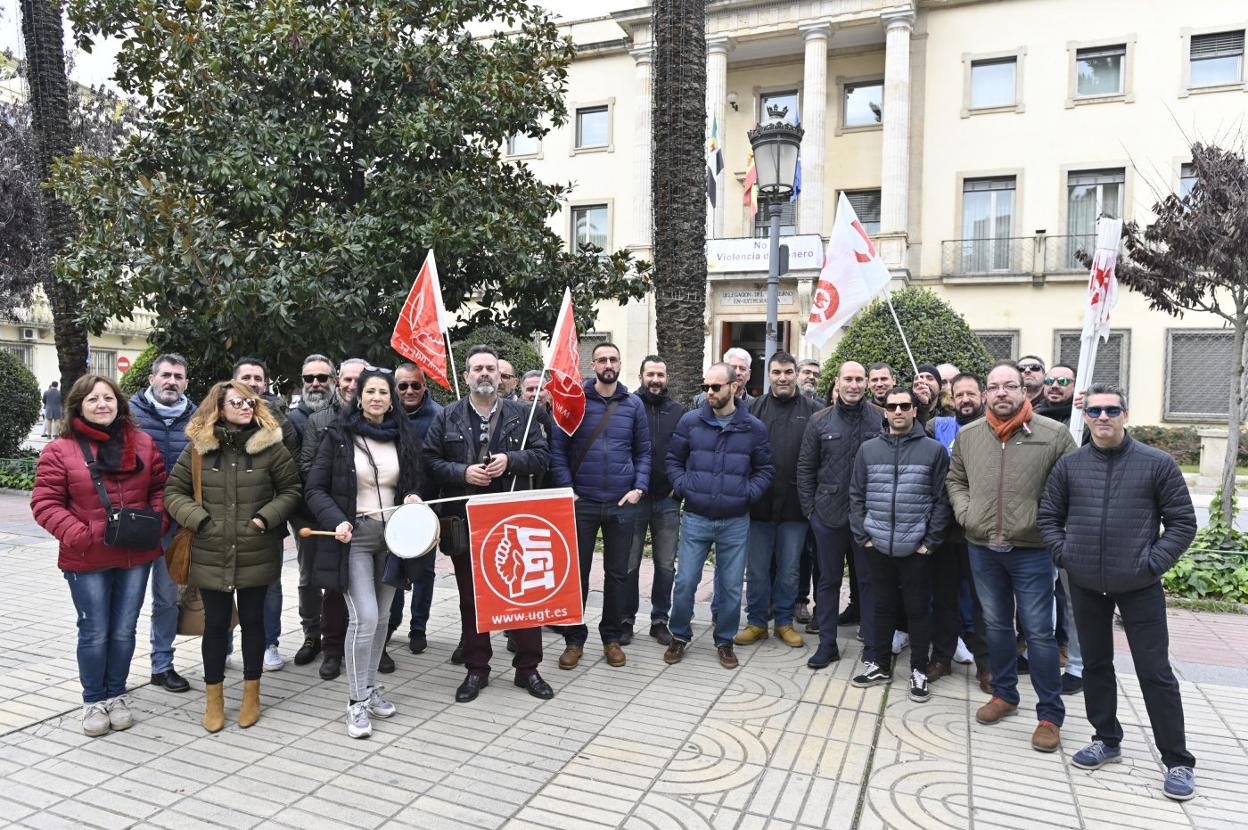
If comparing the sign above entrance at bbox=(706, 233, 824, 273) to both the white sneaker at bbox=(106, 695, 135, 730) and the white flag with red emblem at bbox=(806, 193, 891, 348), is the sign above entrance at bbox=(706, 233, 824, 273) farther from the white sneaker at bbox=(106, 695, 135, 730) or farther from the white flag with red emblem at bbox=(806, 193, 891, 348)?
the white sneaker at bbox=(106, 695, 135, 730)

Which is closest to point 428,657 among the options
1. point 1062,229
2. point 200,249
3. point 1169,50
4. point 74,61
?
point 200,249

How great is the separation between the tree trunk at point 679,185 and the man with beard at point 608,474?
12.0ft

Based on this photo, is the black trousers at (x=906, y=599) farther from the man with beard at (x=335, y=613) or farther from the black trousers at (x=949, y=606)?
the man with beard at (x=335, y=613)

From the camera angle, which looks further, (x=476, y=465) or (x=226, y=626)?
(x=476, y=465)

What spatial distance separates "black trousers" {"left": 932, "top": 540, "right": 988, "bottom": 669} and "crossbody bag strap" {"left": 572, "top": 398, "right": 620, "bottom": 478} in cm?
225

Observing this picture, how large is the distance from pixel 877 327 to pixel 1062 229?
17914 millimetres

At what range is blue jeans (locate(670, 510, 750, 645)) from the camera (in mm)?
5695

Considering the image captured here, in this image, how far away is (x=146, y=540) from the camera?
431 centimetres

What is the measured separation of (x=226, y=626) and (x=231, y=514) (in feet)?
2.03

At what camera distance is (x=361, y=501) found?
4.54 meters

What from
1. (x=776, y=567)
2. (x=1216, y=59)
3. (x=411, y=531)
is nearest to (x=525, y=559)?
(x=411, y=531)

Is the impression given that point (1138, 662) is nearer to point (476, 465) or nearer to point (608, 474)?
point (608, 474)

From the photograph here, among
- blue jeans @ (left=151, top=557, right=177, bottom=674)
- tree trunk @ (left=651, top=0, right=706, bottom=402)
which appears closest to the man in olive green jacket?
blue jeans @ (left=151, top=557, right=177, bottom=674)

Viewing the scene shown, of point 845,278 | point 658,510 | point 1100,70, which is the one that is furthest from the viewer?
point 1100,70
